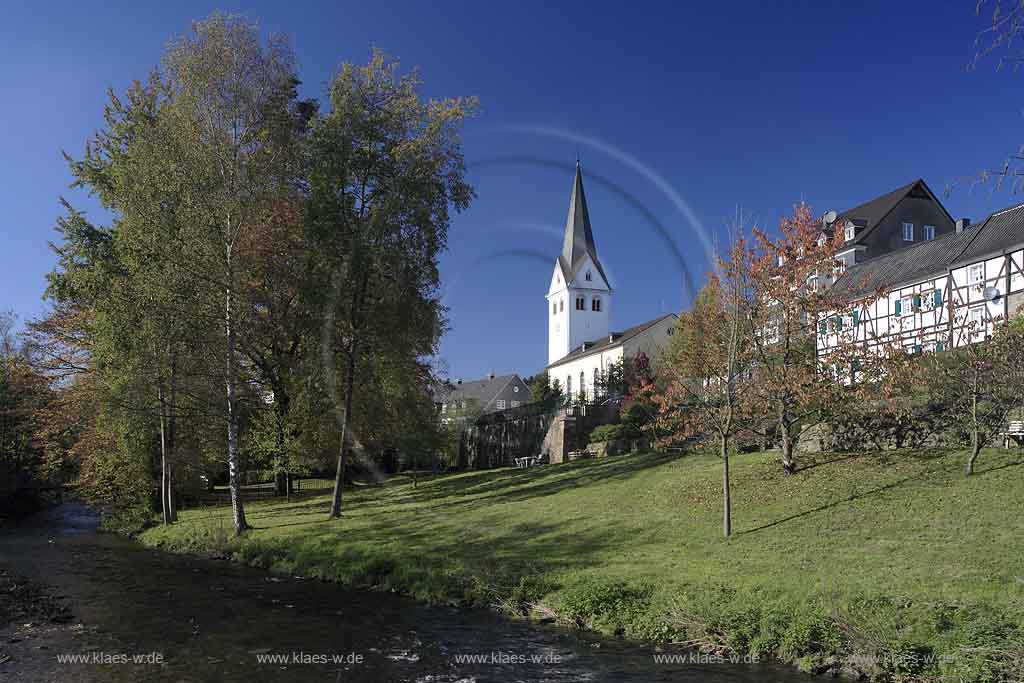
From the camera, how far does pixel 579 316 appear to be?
117 metres

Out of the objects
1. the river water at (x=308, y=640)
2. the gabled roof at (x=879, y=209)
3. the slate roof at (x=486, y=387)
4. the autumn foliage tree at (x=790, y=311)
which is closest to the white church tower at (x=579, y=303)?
the slate roof at (x=486, y=387)

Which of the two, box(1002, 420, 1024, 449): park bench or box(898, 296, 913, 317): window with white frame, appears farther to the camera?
box(898, 296, 913, 317): window with white frame

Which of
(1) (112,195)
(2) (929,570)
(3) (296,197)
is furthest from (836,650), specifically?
(1) (112,195)

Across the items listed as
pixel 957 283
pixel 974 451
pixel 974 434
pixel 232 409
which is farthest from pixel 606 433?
pixel 957 283

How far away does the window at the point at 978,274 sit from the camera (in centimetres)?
4228

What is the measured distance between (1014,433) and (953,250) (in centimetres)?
2489

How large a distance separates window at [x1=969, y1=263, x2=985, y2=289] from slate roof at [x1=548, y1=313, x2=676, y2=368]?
45.8 metres

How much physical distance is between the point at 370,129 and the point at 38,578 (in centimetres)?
1851

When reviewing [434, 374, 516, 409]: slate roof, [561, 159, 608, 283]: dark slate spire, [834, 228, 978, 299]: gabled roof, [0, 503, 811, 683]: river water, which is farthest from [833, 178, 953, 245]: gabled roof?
[434, 374, 516, 409]: slate roof

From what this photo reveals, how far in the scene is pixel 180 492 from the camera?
39.8 meters

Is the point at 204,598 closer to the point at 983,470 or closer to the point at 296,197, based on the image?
the point at 296,197

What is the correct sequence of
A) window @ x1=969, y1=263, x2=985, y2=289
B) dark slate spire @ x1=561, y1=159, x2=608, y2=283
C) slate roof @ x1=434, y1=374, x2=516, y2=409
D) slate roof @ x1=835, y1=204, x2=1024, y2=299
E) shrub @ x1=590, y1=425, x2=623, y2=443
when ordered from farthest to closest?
slate roof @ x1=434, y1=374, x2=516, y2=409 < dark slate spire @ x1=561, y1=159, x2=608, y2=283 < window @ x1=969, y1=263, x2=985, y2=289 < slate roof @ x1=835, y1=204, x2=1024, y2=299 < shrub @ x1=590, y1=425, x2=623, y2=443

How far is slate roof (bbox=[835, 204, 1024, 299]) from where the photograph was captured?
41500 mm

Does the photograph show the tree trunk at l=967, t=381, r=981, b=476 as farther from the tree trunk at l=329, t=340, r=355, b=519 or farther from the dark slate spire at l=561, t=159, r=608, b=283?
the dark slate spire at l=561, t=159, r=608, b=283
